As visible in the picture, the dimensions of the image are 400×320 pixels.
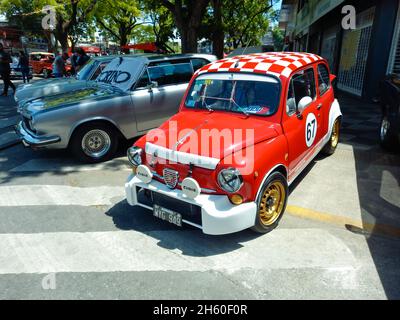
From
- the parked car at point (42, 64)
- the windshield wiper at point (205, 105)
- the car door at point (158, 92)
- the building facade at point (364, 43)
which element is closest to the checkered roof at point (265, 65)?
the windshield wiper at point (205, 105)

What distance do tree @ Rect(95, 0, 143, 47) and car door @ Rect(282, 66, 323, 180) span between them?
26221 millimetres

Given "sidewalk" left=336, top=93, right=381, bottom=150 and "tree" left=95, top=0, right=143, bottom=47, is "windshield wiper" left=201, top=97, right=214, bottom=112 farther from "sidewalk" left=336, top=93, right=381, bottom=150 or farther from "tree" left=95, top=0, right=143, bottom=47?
"tree" left=95, top=0, right=143, bottom=47

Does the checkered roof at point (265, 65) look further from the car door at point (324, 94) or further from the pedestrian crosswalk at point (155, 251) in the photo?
the pedestrian crosswalk at point (155, 251)

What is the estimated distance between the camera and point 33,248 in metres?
3.44

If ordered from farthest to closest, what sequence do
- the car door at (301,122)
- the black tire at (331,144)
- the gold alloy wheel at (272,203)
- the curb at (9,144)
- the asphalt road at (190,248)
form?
the curb at (9,144) < the black tire at (331,144) < the car door at (301,122) < the gold alloy wheel at (272,203) < the asphalt road at (190,248)

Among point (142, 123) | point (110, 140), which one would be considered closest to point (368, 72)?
point (142, 123)

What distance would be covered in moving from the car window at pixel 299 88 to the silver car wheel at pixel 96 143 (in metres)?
A: 3.43

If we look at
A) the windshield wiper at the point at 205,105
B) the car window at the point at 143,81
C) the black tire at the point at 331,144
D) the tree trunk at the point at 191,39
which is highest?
the tree trunk at the point at 191,39

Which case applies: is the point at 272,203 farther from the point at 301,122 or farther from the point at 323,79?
the point at 323,79

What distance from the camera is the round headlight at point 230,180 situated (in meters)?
3.08

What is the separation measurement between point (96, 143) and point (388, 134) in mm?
5430

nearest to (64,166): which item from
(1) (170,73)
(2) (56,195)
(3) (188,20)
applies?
(2) (56,195)

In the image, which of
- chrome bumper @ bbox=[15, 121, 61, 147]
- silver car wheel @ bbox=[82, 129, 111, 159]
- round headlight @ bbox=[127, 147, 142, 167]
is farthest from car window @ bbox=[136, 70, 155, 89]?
round headlight @ bbox=[127, 147, 142, 167]

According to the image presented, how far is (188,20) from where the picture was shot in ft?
36.5
